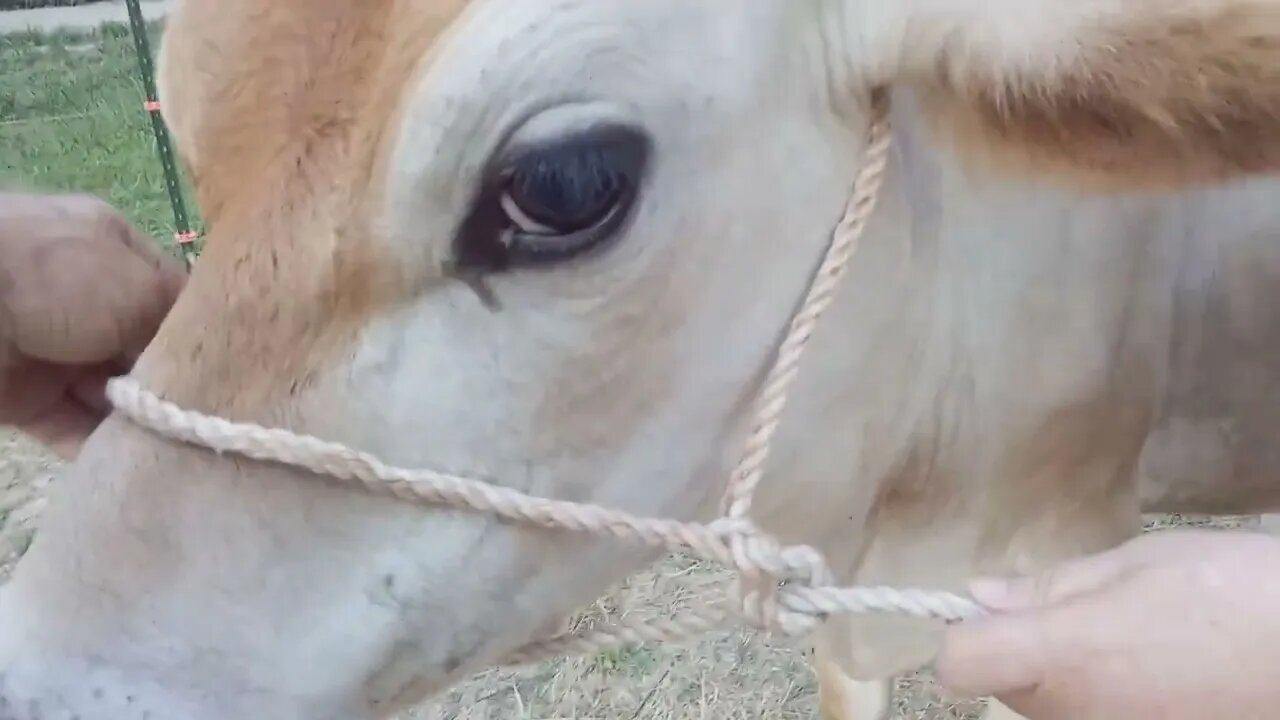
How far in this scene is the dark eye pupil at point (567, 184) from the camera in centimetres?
77

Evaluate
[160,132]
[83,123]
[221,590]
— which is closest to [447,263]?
[221,590]

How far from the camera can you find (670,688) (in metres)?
2.18

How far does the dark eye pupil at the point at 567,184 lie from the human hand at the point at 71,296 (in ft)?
1.70

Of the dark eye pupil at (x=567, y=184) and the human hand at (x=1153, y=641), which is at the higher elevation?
the dark eye pupil at (x=567, y=184)

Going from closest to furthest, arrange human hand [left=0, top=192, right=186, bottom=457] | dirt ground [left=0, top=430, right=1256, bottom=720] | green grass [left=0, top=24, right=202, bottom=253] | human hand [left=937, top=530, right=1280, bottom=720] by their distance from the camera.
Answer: human hand [left=937, top=530, right=1280, bottom=720]
human hand [left=0, top=192, right=186, bottom=457]
dirt ground [left=0, top=430, right=1256, bottom=720]
green grass [left=0, top=24, right=202, bottom=253]

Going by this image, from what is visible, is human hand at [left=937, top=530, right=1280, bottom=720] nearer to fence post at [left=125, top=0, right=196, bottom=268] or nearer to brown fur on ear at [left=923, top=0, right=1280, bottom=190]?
brown fur on ear at [left=923, top=0, right=1280, bottom=190]

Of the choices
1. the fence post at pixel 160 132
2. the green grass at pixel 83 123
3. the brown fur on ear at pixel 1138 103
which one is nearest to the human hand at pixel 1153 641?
the brown fur on ear at pixel 1138 103

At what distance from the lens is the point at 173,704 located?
0.77 m

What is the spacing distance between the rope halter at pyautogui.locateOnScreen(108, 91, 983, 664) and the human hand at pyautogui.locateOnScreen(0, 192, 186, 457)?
0.27 meters

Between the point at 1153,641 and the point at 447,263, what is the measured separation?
0.49 metres

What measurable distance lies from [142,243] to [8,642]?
1.67ft

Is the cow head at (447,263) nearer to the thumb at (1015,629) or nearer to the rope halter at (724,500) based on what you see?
the rope halter at (724,500)

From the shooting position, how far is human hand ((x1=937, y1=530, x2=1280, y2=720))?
0.71 metres

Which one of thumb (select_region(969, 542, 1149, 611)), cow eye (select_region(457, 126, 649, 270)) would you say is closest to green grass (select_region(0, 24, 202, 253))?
cow eye (select_region(457, 126, 649, 270))
